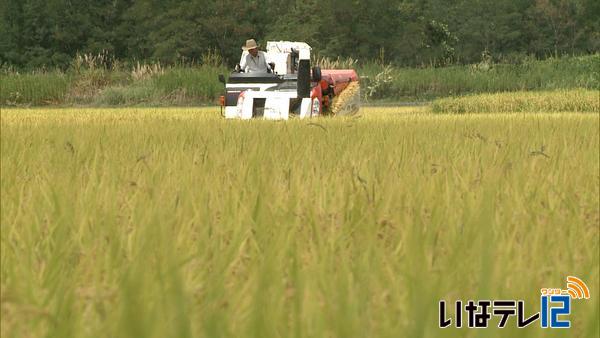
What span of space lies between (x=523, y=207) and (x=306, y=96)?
29.8 feet

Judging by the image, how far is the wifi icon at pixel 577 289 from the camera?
1563 mm

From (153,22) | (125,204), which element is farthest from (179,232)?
(153,22)

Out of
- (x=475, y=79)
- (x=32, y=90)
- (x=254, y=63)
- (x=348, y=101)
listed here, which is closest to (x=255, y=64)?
(x=254, y=63)

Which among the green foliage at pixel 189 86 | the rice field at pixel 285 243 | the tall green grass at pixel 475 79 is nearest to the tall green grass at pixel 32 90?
the green foliage at pixel 189 86

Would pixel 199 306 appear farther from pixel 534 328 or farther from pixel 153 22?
pixel 153 22

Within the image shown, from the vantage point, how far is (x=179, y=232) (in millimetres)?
2158

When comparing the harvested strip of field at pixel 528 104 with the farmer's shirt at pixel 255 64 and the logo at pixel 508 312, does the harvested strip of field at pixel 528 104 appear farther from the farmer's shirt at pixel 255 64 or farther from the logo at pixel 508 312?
the logo at pixel 508 312

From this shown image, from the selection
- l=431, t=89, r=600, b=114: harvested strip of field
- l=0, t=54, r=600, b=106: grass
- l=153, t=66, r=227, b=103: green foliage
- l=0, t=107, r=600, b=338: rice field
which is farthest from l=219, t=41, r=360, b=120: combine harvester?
l=153, t=66, r=227, b=103: green foliage

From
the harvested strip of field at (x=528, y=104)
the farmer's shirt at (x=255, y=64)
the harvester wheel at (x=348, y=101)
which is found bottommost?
the harvested strip of field at (x=528, y=104)

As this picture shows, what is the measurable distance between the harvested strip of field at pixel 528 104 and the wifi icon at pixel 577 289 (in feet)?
49.3

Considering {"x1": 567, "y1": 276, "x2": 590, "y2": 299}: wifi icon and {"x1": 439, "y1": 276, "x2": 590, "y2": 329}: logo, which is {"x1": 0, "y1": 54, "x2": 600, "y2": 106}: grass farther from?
{"x1": 439, "y1": 276, "x2": 590, "y2": 329}: logo

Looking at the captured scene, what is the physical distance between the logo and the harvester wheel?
12086 mm

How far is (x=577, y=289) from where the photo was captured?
1606 millimetres

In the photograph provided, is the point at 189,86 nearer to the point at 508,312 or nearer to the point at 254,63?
Result: the point at 254,63
